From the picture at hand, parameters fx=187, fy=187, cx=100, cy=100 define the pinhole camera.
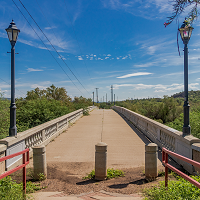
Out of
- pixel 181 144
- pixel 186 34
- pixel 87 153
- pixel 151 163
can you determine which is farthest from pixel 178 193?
pixel 186 34

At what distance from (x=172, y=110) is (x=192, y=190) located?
34079mm

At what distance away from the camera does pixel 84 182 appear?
482cm

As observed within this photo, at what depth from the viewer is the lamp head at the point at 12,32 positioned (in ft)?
21.7

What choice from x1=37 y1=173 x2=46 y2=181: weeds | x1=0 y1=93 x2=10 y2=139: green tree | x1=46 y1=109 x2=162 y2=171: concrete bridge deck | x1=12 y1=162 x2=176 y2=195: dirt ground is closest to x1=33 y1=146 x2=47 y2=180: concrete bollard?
x1=37 y1=173 x2=46 y2=181: weeds

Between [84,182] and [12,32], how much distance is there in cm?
558

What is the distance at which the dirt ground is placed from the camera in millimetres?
4365

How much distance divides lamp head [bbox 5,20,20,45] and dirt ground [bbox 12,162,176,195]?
4454 millimetres

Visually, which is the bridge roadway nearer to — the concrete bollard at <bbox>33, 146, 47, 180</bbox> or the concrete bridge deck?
the concrete bridge deck

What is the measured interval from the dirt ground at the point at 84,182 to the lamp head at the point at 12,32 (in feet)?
14.6

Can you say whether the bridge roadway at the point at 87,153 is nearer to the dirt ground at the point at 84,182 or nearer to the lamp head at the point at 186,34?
the dirt ground at the point at 84,182

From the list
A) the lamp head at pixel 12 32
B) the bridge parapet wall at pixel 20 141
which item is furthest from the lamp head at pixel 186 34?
the bridge parapet wall at pixel 20 141

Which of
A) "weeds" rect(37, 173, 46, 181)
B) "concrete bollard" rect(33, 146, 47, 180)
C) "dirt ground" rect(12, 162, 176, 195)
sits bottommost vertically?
"dirt ground" rect(12, 162, 176, 195)

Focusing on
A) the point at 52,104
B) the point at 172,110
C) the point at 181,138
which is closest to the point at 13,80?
the point at 181,138

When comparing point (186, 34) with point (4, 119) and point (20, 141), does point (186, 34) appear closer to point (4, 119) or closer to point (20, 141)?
point (20, 141)
